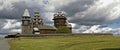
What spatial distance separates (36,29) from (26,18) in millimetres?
11601

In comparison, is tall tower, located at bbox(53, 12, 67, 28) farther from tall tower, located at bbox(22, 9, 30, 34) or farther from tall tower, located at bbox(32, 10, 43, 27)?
tall tower, located at bbox(22, 9, 30, 34)

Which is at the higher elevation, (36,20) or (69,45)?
(36,20)

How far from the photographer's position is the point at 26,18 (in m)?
147

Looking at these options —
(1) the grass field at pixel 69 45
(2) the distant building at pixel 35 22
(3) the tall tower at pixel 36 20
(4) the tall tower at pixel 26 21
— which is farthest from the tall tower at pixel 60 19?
Result: (1) the grass field at pixel 69 45

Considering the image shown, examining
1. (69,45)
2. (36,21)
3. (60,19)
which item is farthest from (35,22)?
(69,45)

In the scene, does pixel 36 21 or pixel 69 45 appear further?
pixel 36 21

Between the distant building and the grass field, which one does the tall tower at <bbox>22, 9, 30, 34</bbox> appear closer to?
the distant building

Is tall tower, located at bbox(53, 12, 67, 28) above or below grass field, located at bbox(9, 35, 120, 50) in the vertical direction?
above

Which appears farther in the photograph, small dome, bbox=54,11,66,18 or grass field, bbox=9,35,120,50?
small dome, bbox=54,11,66,18

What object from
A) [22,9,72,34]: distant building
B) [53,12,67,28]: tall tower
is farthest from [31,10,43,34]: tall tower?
[53,12,67,28]: tall tower

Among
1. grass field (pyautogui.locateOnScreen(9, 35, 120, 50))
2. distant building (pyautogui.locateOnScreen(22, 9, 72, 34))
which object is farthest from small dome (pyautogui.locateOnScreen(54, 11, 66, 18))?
grass field (pyautogui.locateOnScreen(9, 35, 120, 50))

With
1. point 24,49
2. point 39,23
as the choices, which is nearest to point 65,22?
point 39,23

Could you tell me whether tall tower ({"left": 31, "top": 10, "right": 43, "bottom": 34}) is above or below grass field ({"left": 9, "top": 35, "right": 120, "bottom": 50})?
above

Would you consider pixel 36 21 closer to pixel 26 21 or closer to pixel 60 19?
pixel 26 21
